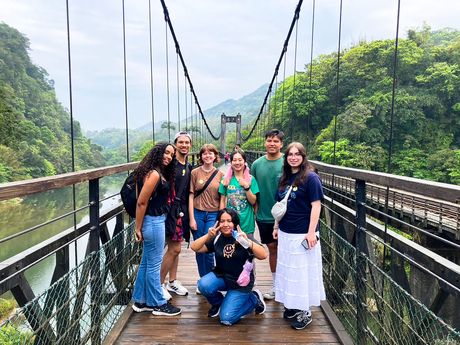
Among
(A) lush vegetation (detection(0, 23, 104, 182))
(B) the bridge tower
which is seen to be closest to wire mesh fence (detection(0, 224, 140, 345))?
(A) lush vegetation (detection(0, 23, 104, 182))

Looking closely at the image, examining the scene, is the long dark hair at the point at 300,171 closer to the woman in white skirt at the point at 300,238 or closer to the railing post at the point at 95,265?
the woman in white skirt at the point at 300,238

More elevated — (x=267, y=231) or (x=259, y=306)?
(x=267, y=231)

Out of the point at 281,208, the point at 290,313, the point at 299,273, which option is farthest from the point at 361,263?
the point at 290,313

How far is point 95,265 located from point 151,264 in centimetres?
33

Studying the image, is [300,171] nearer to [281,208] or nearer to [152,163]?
[281,208]

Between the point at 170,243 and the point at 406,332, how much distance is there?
51.0 inches

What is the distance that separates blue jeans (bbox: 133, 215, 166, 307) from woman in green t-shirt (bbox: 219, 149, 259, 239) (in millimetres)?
390

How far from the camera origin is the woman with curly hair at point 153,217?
1.79 meters

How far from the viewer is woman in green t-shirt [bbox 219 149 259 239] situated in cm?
210

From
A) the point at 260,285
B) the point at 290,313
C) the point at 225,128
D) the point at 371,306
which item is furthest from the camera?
the point at 225,128

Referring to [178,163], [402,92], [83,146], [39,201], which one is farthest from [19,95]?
[178,163]

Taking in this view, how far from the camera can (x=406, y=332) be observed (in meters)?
1.42

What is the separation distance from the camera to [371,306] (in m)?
1.88

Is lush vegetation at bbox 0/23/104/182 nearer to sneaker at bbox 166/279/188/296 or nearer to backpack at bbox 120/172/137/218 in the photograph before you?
sneaker at bbox 166/279/188/296
